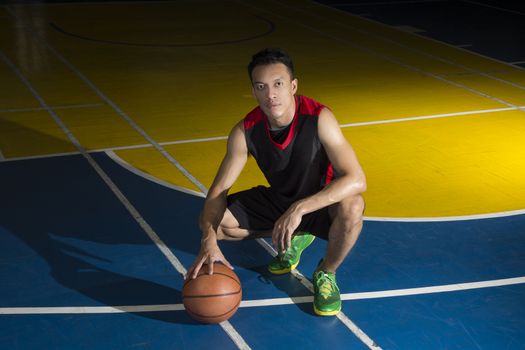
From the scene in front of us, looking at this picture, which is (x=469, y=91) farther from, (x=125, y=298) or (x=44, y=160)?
(x=125, y=298)

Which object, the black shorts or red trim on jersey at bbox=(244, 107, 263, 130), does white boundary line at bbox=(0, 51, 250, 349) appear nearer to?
the black shorts

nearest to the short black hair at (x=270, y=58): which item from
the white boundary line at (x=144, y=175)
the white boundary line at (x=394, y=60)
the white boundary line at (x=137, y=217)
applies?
the white boundary line at (x=137, y=217)

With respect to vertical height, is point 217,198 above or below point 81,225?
above

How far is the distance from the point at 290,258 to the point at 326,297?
634 millimetres

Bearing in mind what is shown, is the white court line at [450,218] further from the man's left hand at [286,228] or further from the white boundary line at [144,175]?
the man's left hand at [286,228]

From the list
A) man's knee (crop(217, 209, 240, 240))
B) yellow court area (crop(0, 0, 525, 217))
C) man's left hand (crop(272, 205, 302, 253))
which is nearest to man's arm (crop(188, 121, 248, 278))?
man's knee (crop(217, 209, 240, 240))

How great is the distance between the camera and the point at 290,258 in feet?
17.1

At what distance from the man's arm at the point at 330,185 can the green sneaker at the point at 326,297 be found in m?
0.41

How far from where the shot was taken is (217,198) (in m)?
4.77

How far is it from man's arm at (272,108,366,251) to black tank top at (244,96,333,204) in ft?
0.26

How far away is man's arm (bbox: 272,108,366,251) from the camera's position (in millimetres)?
4379

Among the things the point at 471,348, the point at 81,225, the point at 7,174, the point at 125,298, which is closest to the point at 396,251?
the point at 471,348

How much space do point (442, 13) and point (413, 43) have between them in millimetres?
3559

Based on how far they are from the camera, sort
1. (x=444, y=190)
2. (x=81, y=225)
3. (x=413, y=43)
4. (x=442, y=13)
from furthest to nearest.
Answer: (x=442, y=13) → (x=413, y=43) → (x=444, y=190) → (x=81, y=225)
